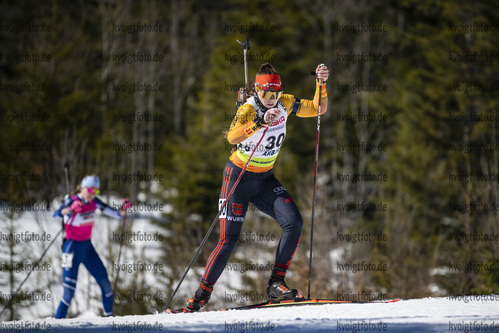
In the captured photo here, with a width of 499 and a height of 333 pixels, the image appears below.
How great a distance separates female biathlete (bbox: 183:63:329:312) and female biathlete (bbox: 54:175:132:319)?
7.87ft

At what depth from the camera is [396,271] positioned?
1184 centimetres

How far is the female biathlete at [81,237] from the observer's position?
725 cm

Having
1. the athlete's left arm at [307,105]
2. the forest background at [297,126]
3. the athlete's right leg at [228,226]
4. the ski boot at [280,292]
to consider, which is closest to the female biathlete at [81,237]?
the athlete's right leg at [228,226]

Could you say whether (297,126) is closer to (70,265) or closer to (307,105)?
(70,265)

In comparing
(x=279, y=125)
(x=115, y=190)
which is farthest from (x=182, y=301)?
(x=279, y=125)

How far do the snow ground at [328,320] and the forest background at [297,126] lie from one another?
6258 millimetres

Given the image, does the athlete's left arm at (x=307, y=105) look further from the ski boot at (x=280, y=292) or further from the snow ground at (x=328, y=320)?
the snow ground at (x=328, y=320)

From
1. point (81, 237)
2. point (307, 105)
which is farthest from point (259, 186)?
point (81, 237)

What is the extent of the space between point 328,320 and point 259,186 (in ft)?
5.19

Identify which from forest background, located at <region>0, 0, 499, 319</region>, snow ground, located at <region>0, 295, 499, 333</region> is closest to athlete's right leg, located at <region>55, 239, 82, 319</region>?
snow ground, located at <region>0, 295, 499, 333</region>

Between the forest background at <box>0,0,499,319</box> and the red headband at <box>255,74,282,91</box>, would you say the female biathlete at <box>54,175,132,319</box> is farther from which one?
the forest background at <box>0,0,499,319</box>

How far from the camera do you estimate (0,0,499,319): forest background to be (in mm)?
13414

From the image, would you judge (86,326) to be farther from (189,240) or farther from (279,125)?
(189,240)

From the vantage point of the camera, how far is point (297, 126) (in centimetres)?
2170
